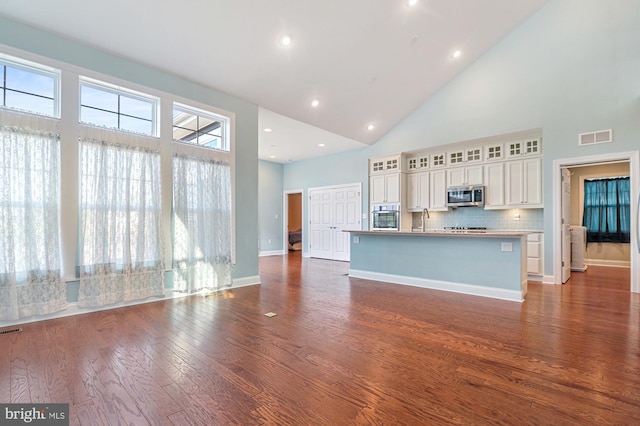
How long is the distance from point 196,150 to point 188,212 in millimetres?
910

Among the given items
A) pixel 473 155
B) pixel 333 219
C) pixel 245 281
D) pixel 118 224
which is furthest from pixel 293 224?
pixel 118 224

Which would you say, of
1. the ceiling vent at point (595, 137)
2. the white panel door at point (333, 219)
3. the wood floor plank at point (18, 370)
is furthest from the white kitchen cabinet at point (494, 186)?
the wood floor plank at point (18, 370)

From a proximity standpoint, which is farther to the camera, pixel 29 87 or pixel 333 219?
pixel 333 219

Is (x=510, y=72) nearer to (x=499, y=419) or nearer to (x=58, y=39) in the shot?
(x=499, y=419)

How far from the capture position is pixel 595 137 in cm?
470

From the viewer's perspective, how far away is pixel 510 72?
546cm

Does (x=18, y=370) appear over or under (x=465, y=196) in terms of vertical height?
under

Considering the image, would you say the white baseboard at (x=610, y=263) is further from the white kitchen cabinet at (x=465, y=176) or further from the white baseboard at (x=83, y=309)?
the white baseboard at (x=83, y=309)

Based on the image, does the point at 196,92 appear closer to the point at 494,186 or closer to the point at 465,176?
the point at 465,176

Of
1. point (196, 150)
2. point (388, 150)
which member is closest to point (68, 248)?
point (196, 150)

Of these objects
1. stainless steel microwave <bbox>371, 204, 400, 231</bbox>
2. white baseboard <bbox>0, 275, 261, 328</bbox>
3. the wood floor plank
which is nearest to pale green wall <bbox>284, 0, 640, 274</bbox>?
stainless steel microwave <bbox>371, 204, 400, 231</bbox>

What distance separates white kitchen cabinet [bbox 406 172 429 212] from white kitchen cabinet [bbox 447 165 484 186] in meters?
0.55

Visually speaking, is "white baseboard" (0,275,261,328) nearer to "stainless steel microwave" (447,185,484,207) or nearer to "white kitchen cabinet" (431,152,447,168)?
"stainless steel microwave" (447,185,484,207)

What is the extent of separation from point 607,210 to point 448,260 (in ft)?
18.7
